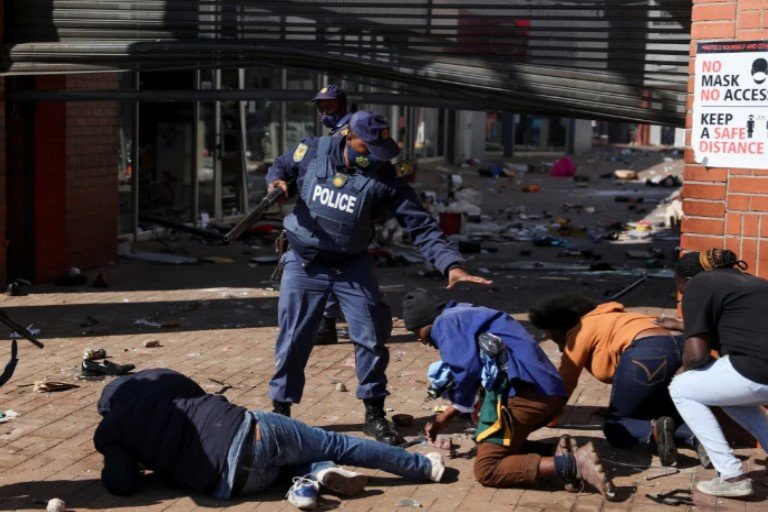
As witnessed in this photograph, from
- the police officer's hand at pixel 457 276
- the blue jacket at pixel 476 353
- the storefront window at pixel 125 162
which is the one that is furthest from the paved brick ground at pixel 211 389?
the storefront window at pixel 125 162

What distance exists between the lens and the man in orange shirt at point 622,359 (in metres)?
6.23

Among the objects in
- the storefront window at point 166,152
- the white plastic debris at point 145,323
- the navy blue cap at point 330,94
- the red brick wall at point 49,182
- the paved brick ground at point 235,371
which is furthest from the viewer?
the storefront window at point 166,152

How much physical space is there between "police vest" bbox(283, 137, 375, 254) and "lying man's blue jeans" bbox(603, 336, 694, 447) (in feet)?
5.30

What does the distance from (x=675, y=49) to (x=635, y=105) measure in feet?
1.96

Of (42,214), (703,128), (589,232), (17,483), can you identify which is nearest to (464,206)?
(589,232)

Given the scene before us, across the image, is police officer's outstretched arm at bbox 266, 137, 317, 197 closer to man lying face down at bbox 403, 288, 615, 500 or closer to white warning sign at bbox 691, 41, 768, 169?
man lying face down at bbox 403, 288, 615, 500

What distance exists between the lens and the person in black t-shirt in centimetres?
546

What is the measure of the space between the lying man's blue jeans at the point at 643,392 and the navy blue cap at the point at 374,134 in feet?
5.58

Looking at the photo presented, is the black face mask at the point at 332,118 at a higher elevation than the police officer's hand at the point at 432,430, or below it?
higher

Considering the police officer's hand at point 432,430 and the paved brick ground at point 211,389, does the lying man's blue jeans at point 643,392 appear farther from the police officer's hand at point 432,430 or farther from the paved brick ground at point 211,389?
the police officer's hand at point 432,430

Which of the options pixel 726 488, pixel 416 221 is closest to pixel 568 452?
pixel 726 488

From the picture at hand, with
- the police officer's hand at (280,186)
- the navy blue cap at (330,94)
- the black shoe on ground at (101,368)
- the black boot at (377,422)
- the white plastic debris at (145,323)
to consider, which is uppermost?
the navy blue cap at (330,94)

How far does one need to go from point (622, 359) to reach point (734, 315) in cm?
93

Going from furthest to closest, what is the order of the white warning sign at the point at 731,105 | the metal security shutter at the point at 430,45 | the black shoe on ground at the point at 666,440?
the metal security shutter at the point at 430,45
the white warning sign at the point at 731,105
the black shoe on ground at the point at 666,440
